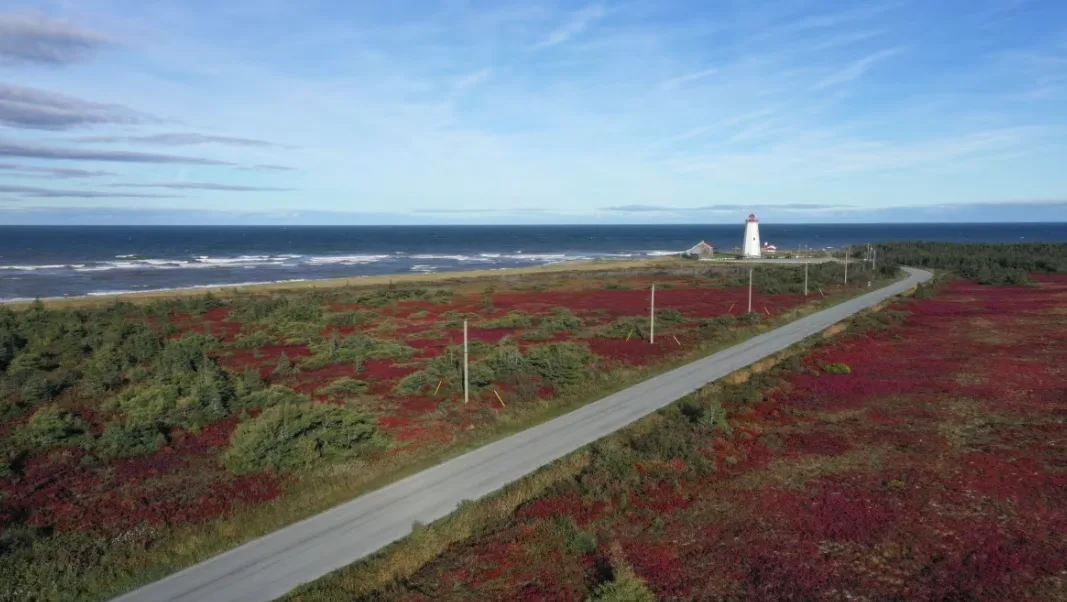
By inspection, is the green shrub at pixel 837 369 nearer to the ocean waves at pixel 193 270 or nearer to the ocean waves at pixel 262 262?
the ocean waves at pixel 193 270

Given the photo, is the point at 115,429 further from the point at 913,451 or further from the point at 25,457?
the point at 913,451

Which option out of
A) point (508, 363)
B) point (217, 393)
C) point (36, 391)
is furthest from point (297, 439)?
point (36, 391)

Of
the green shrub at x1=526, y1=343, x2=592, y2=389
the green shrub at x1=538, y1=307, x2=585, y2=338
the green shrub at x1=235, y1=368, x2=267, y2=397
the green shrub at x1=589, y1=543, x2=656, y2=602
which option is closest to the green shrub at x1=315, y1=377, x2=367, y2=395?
the green shrub at x1=235, y1=368, x2=267, y2=397

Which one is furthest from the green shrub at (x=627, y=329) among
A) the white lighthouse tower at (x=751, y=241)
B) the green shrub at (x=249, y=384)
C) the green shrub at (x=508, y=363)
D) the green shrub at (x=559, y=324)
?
the white lighthouse tower at (x=751, y=241)

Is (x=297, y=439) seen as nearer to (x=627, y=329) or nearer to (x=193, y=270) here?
(x=627, y=329)

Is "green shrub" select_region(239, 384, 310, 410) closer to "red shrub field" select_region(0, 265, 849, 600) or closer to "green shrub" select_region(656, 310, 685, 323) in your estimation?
"red shrub field" select_region(0, 265, 849, 600)
